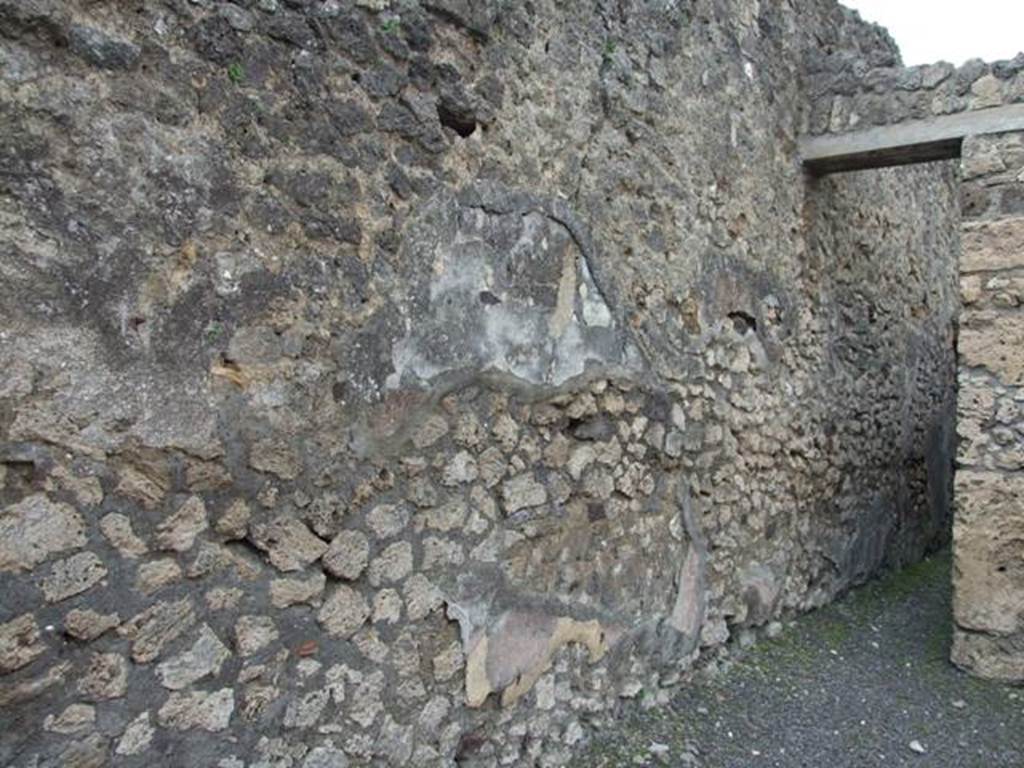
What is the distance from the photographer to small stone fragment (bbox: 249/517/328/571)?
5.91 ft

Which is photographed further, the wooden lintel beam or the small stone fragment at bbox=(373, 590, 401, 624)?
the wooden lintel beam

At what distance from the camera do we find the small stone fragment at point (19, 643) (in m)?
1.43

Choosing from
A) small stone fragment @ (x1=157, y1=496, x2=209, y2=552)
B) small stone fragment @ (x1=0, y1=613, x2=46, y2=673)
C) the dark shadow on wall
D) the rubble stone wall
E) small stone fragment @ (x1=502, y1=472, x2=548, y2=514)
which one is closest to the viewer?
small stone fragment @ (x1=0, y1=613, x2=46, y2=673)

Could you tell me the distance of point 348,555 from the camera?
77.5 inches

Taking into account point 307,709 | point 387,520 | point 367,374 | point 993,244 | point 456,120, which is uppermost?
point 456,120

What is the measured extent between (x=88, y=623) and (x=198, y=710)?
30 cm

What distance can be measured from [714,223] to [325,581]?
215cm

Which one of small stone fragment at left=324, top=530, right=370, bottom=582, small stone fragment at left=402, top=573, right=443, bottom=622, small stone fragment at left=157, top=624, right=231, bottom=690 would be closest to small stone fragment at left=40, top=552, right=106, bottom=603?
small stone fragment at left=157, top=624, right=231, bottom=690

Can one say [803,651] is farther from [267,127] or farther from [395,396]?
[267,127]

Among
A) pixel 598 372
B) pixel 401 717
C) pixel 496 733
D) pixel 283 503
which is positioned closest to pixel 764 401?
pixel 598 372

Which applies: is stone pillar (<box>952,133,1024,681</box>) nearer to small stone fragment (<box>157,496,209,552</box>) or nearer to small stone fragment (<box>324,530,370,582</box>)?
small stone fragment (<box>324,530,370,582</box>)

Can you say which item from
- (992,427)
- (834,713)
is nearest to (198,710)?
(834,713)

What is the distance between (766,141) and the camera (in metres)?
3.84

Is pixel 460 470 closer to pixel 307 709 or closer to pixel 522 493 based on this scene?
pixel 522 493
